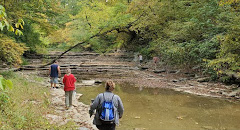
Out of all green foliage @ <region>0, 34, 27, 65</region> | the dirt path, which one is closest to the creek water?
the dirt path

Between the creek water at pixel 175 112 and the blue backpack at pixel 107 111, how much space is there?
9.21 ft

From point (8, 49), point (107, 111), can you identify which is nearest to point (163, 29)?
point (8, 49)

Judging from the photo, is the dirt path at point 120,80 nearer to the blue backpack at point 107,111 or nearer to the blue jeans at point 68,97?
the blue jeans at point 68,97

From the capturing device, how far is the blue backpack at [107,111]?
377 cm

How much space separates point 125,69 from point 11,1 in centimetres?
1433

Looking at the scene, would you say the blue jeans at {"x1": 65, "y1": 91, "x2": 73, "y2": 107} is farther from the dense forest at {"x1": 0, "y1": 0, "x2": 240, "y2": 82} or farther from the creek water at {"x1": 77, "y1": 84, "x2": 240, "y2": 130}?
Result: the dense forest at {"x1": 0, "y1": 0, "x2": 240, "y2": 82}

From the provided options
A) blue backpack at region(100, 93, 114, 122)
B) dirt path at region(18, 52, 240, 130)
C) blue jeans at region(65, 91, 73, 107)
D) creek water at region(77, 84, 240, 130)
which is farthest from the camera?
blue jeans at region(65, 91, 73, 107)

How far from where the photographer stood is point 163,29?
22984mm

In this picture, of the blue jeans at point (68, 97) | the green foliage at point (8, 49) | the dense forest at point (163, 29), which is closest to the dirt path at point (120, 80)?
the blue jeans at point (68, 97)

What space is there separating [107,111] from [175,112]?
5.19m

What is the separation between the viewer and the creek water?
22.3 ft

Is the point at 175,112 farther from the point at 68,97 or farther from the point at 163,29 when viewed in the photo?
the point at 163,29

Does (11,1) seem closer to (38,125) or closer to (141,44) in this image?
(38,125)

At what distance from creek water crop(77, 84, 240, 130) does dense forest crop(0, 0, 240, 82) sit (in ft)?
6.95
